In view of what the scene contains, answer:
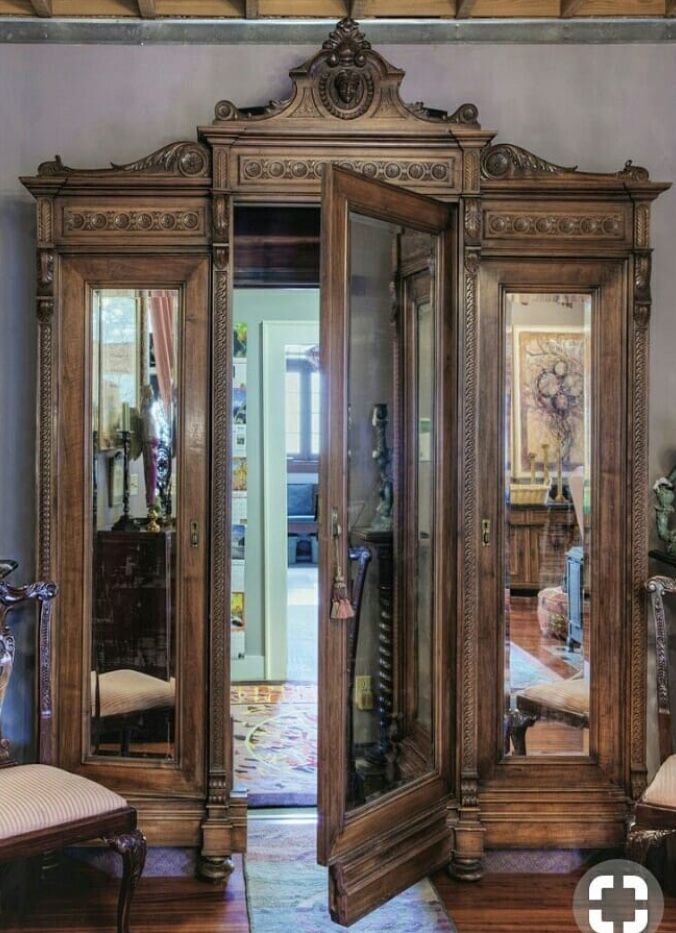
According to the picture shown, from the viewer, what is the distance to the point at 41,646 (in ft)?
9.30

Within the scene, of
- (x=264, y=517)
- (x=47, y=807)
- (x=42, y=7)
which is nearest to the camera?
(x=47, y=807)

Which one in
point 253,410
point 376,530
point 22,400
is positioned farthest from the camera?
point 253,410

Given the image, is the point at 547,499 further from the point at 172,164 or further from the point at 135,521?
the point at 172,164

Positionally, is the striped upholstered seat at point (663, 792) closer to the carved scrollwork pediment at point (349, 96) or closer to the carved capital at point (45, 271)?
the carved scrollwork pediment at point (349, 96)

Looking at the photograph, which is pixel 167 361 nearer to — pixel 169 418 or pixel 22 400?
pixel 169 418

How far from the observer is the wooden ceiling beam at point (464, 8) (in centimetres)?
324

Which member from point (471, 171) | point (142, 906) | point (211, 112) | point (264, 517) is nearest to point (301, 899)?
point (142, 906)

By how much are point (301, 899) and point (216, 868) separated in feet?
0.92

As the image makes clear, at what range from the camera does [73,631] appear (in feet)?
9.78

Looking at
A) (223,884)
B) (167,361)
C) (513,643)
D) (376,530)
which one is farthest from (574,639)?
(167,361)

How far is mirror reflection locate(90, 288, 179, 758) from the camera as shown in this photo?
2998mm

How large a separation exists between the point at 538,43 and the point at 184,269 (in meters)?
1.54

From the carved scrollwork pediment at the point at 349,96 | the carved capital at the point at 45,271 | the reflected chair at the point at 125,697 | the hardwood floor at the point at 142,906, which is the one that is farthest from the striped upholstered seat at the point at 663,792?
the carved capital at the point at 45,271

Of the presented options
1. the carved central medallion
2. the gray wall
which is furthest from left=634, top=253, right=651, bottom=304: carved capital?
the carved central medallion
